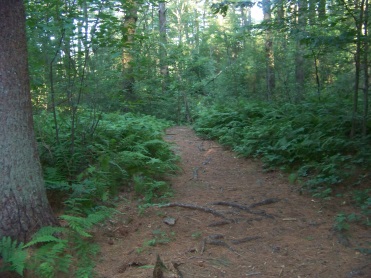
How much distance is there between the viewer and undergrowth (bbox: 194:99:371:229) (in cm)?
642

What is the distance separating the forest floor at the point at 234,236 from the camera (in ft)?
13.8

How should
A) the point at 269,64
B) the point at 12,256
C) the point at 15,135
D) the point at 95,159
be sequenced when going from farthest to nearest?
the point at 269,64, the point at 95,159, the point at 15,135, the point at 12,256

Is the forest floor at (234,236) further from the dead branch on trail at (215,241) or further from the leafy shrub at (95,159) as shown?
the leafy shrub at (95,159)

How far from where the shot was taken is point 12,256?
12.4 feet

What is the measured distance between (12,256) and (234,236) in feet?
9.67

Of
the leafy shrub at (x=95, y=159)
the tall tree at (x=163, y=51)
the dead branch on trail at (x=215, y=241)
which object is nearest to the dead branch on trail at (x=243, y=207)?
the dead branch on trail at (x=215, y=241)

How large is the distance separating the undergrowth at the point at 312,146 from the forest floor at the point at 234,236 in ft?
1.25

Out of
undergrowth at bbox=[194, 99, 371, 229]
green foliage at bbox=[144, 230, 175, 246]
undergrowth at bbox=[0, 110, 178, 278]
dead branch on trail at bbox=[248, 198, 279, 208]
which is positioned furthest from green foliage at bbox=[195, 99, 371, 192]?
green foliage at bbox=[144, 230, 175, 246]

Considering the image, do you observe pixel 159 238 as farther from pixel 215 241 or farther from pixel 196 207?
pixel 196 207

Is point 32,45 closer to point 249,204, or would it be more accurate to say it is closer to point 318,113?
point 249,204

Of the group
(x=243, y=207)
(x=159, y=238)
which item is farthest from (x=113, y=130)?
(x=159, y=238)

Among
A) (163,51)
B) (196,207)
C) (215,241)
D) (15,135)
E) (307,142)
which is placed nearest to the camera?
(15,135)

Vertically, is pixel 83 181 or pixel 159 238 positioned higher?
pixel 83 181

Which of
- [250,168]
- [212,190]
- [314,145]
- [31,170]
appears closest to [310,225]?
[212,190]
